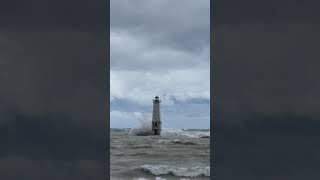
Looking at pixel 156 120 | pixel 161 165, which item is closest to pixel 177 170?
pixel 161 165

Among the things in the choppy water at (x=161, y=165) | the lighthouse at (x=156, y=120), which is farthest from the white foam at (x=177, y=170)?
the lighthouse at (x=156, y=120)

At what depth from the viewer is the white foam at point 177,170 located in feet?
53.7

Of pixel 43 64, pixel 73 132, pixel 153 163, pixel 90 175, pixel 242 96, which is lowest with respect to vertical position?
pixel 153 163

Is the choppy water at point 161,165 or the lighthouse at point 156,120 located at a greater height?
the lighthouse at point 156,120

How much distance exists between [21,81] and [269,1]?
68.3 inches

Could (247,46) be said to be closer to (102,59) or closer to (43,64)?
(102,59)

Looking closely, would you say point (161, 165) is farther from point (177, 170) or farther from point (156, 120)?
point (156, 120)

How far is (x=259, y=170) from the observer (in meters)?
3.24

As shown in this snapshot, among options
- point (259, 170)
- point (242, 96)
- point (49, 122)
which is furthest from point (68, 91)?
point (259, 170)

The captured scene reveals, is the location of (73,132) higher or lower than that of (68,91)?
lower

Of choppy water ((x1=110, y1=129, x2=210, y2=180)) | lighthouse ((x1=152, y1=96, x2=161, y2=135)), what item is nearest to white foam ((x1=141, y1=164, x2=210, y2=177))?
choppy water ((x1=110, y1=129, x2=210, y2=180))

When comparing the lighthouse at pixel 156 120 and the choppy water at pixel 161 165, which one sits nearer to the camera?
the choppy water at pixel 161 165

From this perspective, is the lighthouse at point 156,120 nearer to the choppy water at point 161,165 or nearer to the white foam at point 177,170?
the choppy water at point 161,165

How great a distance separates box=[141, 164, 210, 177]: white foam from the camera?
16.4 m
